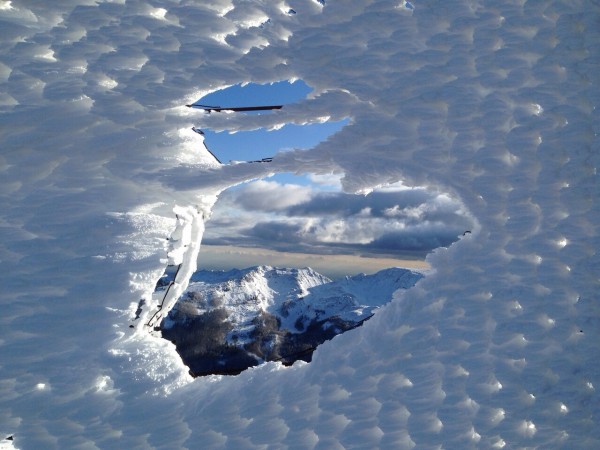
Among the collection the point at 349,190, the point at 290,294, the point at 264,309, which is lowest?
the point at 290,294

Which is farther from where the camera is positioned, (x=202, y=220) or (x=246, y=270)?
(x=246, y=270)

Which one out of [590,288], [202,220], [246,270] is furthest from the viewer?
[246,270]

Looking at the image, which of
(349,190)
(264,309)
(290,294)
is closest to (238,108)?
(349,190)

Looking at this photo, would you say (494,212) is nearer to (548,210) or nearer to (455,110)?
(548,210)

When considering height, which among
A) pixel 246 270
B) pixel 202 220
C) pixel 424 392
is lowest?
pixel 246 270

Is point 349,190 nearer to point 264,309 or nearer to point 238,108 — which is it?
point 238,108

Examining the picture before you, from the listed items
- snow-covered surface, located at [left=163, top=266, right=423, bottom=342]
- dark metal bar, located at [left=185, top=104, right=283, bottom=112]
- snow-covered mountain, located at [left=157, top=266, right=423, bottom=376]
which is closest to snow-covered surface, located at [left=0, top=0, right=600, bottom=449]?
dark metal bar, located at [left=185, top=104, right=283, bottom=112]

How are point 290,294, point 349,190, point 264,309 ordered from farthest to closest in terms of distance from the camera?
point 290,294
point 264,309
point 349,190

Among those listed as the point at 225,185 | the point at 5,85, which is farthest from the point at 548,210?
the point at 5,85
